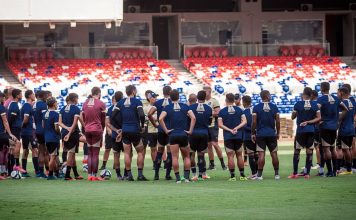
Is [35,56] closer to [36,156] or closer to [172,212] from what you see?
[36,156]

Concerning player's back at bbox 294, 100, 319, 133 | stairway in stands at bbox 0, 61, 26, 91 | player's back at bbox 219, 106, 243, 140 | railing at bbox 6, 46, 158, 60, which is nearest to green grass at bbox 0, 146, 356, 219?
player's back at bbox 219, 106, 243, 140

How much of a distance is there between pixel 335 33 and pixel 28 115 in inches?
1701

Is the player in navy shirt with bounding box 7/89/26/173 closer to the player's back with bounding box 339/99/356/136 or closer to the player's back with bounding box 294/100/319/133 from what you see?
the player's back with bounding box 294/100/319/133

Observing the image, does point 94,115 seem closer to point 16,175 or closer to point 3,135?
point 3,135

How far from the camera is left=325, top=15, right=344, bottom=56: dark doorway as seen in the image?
66.4m

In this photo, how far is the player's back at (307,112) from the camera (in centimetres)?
2427

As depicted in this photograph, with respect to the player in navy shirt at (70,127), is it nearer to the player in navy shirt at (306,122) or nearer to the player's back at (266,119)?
the player's back at (266,119)

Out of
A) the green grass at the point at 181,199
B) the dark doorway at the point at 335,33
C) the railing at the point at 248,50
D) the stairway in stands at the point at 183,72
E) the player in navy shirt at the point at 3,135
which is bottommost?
the green grass at the point at 181,199

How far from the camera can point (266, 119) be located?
24125mm

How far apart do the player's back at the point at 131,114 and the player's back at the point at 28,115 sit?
120 inches

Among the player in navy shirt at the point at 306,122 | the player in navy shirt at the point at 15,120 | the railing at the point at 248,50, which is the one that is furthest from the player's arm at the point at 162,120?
the railing at the point at 248,50

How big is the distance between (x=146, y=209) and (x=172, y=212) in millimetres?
651

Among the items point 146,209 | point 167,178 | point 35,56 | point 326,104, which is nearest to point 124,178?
point 167,178

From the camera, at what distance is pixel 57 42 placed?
58.2 meters
